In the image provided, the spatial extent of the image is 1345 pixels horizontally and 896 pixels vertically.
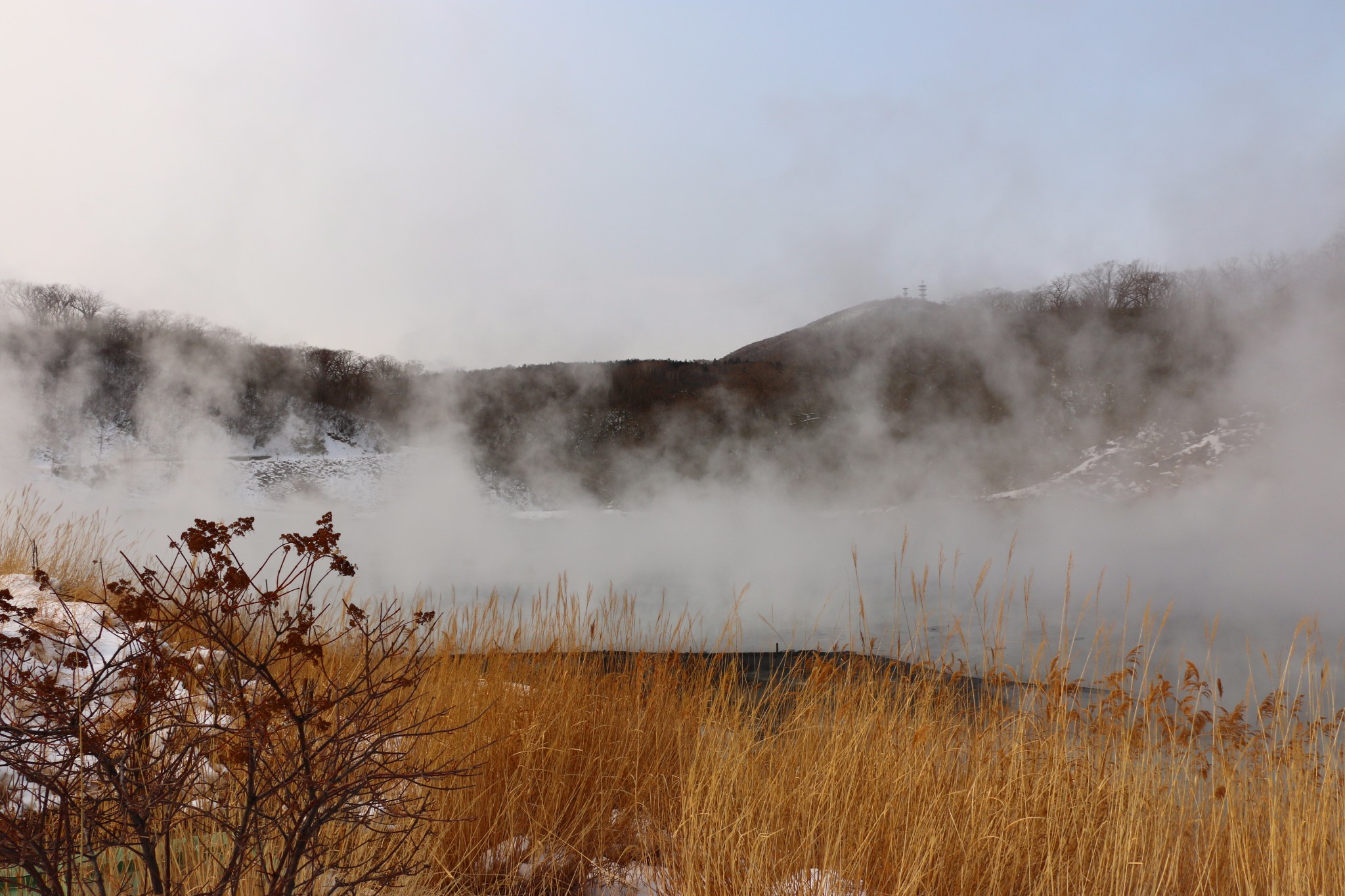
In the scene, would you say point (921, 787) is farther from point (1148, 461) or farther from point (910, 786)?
point (1148, 461)

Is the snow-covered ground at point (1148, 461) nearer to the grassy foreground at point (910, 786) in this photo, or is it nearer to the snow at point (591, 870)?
the grassy foreground at point (910, 786)

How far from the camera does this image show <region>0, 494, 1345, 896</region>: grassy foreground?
222 centimetres

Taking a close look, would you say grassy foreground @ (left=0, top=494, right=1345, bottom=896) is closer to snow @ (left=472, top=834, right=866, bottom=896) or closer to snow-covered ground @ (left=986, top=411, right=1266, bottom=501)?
snow @ (left=472, top=834, right=866, bottom=896)

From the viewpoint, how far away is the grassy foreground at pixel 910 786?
2217mm

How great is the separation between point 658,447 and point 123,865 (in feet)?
55.5

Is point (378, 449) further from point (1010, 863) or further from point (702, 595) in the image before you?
point (1010, 863)

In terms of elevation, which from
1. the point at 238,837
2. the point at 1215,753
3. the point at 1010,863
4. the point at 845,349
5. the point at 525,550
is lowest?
the point at 525,550

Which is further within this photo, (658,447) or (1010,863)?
(658,447)

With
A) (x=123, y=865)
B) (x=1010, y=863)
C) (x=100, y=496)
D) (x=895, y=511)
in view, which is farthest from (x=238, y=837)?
(x=895, y=511)

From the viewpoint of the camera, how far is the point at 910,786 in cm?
247

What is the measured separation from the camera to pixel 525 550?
15586 millimetres

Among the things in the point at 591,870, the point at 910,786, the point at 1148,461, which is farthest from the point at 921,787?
the point at 1148,461

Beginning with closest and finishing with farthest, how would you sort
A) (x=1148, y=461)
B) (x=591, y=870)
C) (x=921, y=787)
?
(x=591, y=870) < (x=921, y=787) < (x=1148, y=461)

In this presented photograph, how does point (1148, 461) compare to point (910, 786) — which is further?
point (1148, 461)
